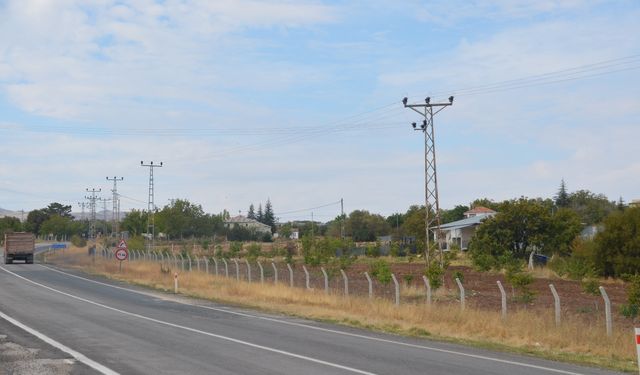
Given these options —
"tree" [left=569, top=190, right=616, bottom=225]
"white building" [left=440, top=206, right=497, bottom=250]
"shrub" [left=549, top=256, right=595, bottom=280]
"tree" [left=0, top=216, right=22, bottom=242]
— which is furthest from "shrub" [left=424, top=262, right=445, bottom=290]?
"tree" [left=0, top=216, right=22, bottom=242]

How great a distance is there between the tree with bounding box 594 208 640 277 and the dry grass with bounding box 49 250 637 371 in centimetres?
1756

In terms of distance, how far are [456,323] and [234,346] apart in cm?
766

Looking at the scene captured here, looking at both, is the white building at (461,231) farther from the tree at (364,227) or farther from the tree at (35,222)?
the tree at (35,222)

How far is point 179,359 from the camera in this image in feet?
44.1

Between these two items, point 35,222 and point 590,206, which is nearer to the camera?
point 590,206

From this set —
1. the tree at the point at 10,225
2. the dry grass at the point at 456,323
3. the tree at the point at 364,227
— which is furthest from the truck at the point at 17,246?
the tree at the point at 10,225

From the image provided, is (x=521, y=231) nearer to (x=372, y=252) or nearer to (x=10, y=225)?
(x=372, y=252)

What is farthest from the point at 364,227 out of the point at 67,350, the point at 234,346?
the point at 67,350

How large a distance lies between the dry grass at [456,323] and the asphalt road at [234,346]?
1448mm

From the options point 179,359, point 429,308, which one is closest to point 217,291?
point 429,308

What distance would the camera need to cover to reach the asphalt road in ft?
41.7

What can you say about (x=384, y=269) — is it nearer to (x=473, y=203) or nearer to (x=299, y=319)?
(x=299, y=319)

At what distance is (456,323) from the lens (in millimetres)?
20734

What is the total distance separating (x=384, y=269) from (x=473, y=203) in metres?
111
